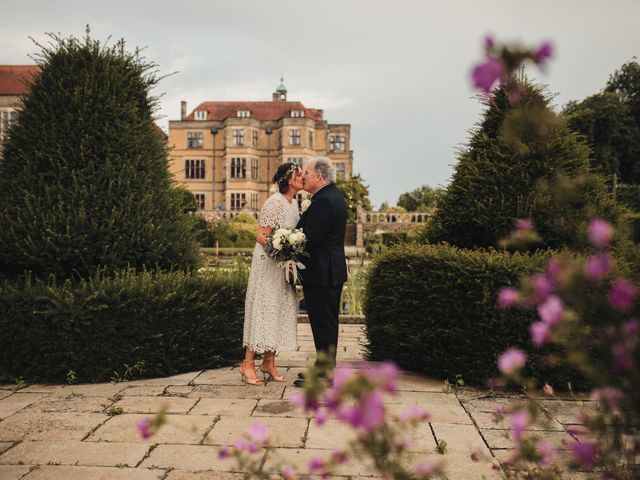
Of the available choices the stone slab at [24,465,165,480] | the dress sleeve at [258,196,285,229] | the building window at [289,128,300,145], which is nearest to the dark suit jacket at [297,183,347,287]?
the dress sleeve at [258,196,285,229]

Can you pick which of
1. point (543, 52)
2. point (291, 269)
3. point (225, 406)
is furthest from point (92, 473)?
point (543, 52)

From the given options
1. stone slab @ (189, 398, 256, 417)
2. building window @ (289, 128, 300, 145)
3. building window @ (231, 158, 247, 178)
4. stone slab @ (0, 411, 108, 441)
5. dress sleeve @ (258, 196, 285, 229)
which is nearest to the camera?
stone slab @ (0, 411, 108, 441)

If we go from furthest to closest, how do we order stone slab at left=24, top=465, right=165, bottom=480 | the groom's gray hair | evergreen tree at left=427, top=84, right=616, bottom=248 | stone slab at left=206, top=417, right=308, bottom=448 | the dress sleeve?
evergreen tree at left=427, top=84, right=616, bottom=248
the dress sleeve
the groom's gray hair
stone slab at left=206, top=417, right=308, bottom=448
stone slab at left=24, top=465, right=165, bottom=480

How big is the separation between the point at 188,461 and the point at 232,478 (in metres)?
0.37

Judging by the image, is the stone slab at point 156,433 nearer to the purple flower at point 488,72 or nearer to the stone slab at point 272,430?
the stone slab at point 272,430

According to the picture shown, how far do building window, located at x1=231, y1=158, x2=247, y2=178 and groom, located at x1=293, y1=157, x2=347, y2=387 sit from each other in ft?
160

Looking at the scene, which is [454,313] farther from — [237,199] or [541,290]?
[237,199]

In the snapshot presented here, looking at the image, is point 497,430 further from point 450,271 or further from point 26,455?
point 26,455

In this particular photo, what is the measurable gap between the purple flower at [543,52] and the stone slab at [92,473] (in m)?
2.83

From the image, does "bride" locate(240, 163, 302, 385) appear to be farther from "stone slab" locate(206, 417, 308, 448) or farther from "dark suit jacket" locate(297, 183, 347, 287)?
"stone slab" locate(206, 417, 308, 448)

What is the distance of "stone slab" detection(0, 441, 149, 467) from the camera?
3.39m

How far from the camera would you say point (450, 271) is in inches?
201

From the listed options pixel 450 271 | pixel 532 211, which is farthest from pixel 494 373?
pixel 532 211

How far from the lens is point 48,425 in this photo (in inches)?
160
